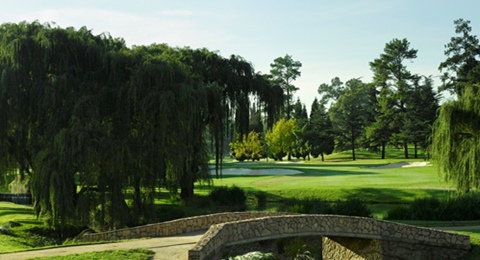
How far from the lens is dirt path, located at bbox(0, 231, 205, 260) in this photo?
1491 cm

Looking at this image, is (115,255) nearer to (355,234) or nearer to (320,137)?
(355,234)

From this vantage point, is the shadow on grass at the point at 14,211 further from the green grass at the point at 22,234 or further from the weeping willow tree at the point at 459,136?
the weeping willow tree at the point at 459,136

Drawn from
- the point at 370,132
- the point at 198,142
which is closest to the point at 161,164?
the point at 198,142

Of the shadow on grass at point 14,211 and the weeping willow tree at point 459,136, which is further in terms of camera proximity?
the shadow on grass at point 14,211

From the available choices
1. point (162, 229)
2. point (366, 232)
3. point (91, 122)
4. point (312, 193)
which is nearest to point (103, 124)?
point (91, 122)

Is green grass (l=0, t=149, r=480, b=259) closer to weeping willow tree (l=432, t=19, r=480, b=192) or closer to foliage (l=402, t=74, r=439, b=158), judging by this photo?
weeping willow tree (l=432, t=19, r=480, b=192)

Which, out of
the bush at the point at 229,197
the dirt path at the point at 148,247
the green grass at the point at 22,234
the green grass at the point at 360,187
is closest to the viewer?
the dirt path at the point at 148,247

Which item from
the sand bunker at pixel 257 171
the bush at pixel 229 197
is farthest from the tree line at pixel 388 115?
the bush at pixel 229 197

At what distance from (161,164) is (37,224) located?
18.1 feet

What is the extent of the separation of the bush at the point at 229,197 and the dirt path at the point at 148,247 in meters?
12.9

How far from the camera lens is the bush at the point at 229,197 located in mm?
31656

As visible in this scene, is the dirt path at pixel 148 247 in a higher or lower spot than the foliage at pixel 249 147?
lower

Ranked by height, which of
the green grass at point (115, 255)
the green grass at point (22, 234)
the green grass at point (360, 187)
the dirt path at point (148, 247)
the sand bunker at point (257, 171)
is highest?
the sand bunker at point (257, 171)

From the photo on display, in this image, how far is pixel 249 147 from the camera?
77750mm
